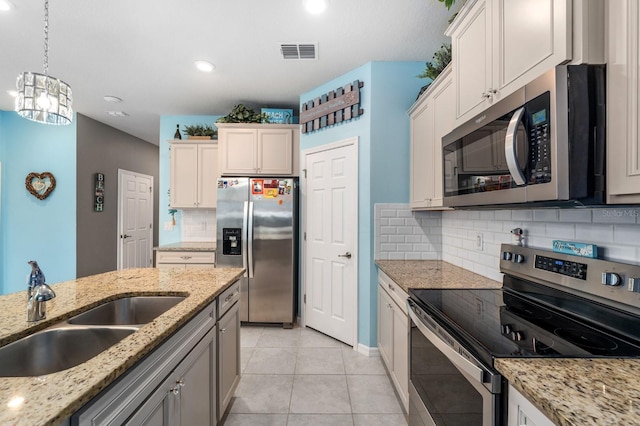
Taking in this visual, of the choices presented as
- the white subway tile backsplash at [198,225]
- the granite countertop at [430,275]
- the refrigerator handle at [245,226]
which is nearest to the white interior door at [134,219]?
the white subway tile backsplash at [198,225]

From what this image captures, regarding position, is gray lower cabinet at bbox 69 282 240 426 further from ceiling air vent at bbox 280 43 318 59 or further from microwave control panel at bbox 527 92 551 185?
ceiling air vent at bbox 280 43 318 59

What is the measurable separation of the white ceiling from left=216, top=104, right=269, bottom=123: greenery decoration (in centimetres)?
20

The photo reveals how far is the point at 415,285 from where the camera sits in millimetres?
1805

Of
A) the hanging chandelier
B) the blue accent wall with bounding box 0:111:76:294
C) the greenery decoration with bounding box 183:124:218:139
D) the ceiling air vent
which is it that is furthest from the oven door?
the blue accent wall with bounding box 0:111:76:294

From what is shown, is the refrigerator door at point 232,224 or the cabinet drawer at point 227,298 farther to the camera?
the refrigerator door at point 232,224

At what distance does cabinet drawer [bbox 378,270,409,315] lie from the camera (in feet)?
6.14

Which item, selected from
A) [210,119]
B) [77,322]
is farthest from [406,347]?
[210,119]

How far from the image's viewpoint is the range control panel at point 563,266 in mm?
1203

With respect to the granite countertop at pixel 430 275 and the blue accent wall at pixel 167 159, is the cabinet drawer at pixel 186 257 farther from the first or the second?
the granite countertop at pixel 430 275

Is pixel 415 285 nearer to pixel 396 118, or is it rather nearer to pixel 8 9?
pixel 396 118

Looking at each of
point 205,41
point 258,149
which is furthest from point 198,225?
point 205,41

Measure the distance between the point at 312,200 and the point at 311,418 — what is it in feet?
6.79

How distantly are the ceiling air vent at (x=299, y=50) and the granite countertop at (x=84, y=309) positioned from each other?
76.4 inches

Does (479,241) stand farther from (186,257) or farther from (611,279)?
(186,257)
